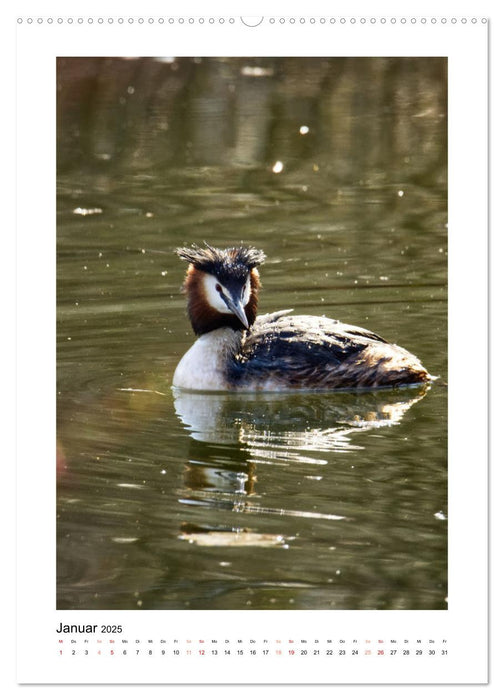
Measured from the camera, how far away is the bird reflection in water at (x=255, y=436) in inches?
290

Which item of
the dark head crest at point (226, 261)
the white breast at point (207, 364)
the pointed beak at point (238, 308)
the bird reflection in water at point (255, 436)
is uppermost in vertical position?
the dark head crest at point (226, 261)

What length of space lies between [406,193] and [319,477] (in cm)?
510

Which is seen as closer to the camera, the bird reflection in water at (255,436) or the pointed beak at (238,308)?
the bird reflection in water at (255,436)

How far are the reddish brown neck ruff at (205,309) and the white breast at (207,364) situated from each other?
0.10m

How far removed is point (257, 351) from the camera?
9.55 m

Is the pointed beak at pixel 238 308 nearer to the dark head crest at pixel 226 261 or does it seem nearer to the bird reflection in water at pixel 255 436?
the dark head crest at pixel 226 261

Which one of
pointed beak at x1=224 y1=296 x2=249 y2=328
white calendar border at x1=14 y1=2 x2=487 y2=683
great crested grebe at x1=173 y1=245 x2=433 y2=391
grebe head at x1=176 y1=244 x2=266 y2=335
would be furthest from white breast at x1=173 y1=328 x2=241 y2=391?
white calendar border at x1=14 y1=2 x2=487 y2=683

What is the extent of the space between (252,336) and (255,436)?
1206 millimetres

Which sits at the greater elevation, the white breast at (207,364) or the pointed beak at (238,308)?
the pointed beak at (238,308)
